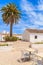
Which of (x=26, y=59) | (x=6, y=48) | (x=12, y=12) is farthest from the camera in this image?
(x=12, y=12)

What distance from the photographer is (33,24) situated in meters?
55.9

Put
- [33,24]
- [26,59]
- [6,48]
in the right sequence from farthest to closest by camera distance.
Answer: [33,24], [6,48], [26,59]

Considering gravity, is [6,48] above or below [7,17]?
below

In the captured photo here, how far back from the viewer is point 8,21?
3438cm

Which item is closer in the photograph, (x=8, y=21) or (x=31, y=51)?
(x=31, y=51)

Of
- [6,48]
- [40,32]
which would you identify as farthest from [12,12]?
[6,48]

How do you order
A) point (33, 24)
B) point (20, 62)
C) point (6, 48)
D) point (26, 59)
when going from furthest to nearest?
point (33, 24)
point (6, 48)
point (26, 59)
point (20, 62)


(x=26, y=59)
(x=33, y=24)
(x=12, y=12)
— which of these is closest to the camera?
(x=26, y=59)

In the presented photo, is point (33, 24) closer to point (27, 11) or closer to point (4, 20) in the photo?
point (27, 11)

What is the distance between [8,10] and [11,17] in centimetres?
154

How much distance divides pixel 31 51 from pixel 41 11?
3408 centimetres

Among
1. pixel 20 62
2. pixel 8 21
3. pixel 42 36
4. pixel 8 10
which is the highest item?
pixel 8 10

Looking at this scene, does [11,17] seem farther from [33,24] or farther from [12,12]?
[33,24]

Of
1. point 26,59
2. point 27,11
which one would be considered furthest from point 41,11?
point 26,59
